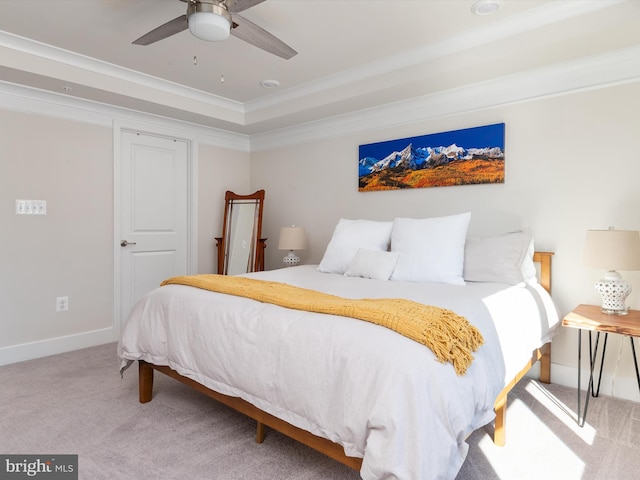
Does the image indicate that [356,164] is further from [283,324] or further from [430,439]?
[430,439]

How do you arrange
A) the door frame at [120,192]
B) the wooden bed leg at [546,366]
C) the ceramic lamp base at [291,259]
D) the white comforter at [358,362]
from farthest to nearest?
the ceramic lamp base at [291,259]
the door frame at [120,192]
the wooden bed leg at [546,366]
the white comforter at [358,362]

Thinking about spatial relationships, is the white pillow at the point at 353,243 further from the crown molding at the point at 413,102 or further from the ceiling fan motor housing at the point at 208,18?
the ceiling fan motor housing at the point at 208,18

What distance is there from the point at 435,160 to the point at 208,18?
2167mm

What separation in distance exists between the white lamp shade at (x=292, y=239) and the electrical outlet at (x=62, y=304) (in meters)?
1.99

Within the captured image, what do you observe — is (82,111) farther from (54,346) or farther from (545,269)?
(545,269)

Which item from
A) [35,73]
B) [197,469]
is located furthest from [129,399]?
[35,73]

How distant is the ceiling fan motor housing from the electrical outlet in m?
2.75

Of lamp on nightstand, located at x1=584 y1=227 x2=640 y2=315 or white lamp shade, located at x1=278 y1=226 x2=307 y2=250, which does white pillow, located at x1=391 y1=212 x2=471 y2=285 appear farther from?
white lamp shade, located at x1=278 y1=226 x2=307 y2=250

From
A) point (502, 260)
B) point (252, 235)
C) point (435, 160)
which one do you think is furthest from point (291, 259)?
point (502, 260)

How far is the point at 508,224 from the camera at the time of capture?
3.06 meters

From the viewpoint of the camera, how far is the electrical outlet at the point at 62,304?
3545 millimetres

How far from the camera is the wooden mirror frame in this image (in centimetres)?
448

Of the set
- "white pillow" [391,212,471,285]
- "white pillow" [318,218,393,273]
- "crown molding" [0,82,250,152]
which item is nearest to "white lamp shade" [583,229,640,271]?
"white pillow" [391,212,471,285]

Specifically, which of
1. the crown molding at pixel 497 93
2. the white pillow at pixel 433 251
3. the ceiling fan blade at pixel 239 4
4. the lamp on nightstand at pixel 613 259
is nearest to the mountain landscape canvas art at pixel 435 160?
the crown molding at pixel 497 93
